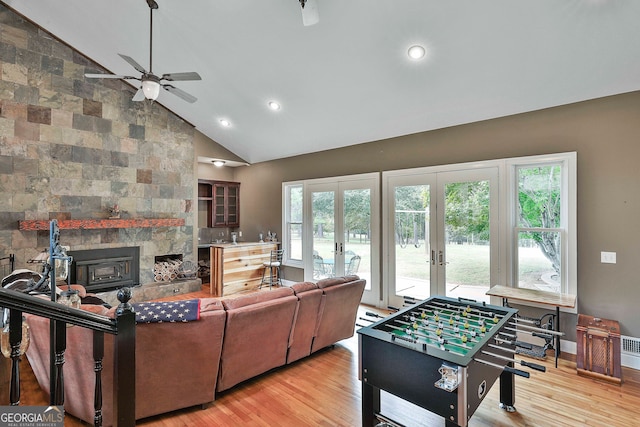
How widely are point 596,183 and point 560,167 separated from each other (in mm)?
394

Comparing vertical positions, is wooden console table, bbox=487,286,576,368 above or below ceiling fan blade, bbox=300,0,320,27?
below

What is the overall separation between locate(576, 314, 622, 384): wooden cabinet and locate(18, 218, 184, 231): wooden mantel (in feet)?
20.9

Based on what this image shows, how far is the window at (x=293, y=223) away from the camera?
267 inches

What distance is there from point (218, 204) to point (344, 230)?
3.54 m

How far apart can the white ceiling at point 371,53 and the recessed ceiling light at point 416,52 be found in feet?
0.25

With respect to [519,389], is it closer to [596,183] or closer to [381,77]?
[596,183]

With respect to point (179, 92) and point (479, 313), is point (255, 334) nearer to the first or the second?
point (479, 313)

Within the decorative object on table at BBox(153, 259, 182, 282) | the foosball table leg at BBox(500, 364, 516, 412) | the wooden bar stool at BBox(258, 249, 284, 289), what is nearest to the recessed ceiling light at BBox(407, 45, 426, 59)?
the foosball table leg at BBox(500, 364, 516, 412)

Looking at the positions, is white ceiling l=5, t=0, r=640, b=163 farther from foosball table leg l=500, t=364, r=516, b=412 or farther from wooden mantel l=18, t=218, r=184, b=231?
foosball table leg l=500, t=364, r=516, b=412

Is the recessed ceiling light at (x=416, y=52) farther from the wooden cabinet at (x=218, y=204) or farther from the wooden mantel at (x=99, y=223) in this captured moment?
the wooden cabinet at (x=218, y=204)

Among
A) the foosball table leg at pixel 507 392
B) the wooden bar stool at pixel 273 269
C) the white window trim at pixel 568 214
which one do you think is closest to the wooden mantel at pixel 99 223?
the wooden bar stool at pixel 273 269

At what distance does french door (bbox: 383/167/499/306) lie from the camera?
4.21 meters

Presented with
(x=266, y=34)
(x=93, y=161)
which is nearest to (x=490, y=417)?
(x=266, y=34)

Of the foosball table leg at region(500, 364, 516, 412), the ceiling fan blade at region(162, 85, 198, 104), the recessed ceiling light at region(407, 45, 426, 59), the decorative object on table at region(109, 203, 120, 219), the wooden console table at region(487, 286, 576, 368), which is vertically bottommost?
the foosball table leg at region(500, 364, 516, 412)
